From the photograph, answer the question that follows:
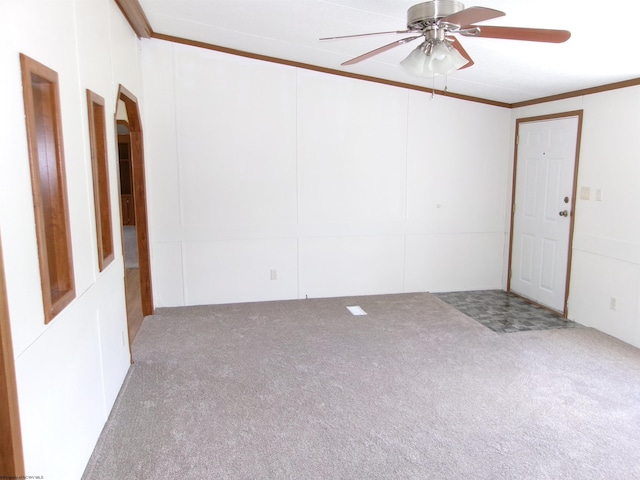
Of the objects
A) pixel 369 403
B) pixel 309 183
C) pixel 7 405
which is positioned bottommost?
pixel 369 403

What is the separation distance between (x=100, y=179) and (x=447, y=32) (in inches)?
88.3

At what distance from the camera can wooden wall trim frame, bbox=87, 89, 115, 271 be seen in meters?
2.55

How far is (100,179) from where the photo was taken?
2.80 m

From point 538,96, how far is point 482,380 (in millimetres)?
3241

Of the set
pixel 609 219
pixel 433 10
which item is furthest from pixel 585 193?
pixel 433 10

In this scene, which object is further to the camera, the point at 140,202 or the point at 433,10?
the point at 140,202

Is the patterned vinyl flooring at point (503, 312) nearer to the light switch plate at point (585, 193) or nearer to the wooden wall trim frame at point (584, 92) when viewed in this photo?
the light switch plate at point (585, 193)

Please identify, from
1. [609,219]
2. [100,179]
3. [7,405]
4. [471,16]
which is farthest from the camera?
[609,219]

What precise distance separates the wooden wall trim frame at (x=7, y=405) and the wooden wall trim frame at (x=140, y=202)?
2.94m

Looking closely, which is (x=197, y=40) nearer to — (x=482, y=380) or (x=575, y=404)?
(x=482, y=380)

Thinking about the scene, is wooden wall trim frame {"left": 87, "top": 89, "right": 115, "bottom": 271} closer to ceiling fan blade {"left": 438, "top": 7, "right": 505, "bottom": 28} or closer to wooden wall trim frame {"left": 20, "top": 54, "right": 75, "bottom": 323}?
wooden wall trim frame {"left": 20, "top": 54, "right": 75, "bottom": 323}

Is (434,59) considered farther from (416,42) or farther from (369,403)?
(369,403)

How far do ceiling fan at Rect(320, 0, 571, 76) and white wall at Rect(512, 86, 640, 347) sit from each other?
7.23ft

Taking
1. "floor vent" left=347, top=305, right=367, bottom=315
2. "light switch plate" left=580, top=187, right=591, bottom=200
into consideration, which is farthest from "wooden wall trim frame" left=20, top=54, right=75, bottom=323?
"light switch plate" left=580, top=187, right=591, bottom=200
